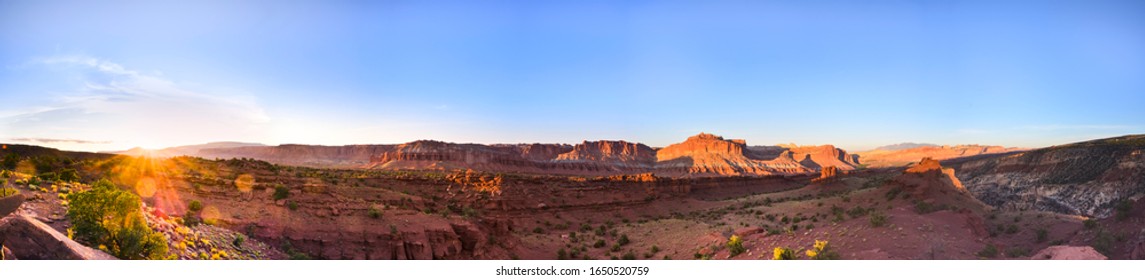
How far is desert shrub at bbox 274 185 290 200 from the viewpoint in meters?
14.1

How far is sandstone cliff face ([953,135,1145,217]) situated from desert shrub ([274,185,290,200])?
72.7ft

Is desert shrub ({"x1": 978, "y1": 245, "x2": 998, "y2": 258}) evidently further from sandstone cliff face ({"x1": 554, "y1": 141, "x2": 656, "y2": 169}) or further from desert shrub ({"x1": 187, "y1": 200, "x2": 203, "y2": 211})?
sandstone cliff face ({"x1": 554, "y1": 141, "x2": 656, "y2": 169})

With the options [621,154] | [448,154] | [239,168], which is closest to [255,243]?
[239,168]

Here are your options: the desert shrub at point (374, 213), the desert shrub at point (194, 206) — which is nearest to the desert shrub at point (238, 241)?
the desert shrub at point (194, 206)

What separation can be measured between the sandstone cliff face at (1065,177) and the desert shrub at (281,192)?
22.2 m

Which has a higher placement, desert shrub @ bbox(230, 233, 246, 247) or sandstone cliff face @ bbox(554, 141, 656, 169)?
sandstone cliff face @ bbox(554, 141, 656, 169)

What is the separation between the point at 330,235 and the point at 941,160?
875 inches

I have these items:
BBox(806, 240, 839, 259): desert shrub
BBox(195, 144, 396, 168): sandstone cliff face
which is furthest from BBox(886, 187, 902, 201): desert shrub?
BBox(195, 144, 396, 168): sandstone cliff face

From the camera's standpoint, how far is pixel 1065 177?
13211 millimetres

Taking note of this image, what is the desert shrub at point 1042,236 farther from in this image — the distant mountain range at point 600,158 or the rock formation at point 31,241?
the distant mountain range at point 600,158

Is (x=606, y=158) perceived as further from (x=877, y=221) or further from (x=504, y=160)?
(x=877, y=221)

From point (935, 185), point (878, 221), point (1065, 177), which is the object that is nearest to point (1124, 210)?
point (1065, 177)

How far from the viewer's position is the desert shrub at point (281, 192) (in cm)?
1412
